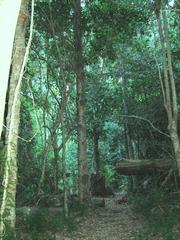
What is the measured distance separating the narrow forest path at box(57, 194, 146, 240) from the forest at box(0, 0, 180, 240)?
3 cm

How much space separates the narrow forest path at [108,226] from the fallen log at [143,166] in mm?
1619

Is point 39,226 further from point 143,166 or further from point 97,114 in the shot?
point 97,114

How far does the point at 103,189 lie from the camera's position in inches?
794

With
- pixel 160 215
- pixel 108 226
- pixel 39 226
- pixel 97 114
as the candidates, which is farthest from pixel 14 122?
pixel 97 114

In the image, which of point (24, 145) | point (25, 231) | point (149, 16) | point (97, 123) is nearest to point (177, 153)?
point (25, 231)

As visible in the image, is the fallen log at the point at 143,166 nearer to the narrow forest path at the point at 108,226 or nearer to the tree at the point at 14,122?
the narrow forest path at the point at 108,226

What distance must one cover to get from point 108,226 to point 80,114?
432 centimetres

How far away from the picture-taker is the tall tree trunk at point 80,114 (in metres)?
13.4

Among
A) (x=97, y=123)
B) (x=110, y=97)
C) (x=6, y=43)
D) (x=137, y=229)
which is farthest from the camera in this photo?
(x=97, y=123)

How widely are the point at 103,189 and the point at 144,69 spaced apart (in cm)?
675

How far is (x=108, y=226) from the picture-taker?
1075 centimetres

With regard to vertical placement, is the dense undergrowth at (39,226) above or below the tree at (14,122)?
below

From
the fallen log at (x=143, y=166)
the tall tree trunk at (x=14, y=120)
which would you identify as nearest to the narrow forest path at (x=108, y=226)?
the fallen log at (x=143, y=166)

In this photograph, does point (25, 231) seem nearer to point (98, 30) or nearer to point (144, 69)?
point (98, 30)
